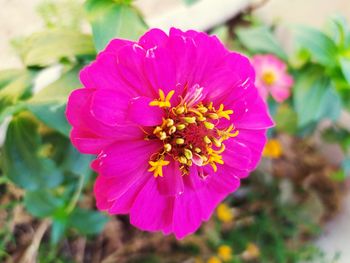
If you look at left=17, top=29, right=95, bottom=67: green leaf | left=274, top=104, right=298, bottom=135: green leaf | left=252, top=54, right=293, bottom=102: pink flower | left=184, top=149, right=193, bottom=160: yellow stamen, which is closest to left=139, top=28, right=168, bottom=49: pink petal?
left=184, top=149, right=193, bottom=160: yellow stamen

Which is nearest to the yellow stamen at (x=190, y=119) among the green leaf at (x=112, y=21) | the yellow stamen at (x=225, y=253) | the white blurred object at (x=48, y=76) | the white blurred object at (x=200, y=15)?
the green leaf at (x=112, y=21)

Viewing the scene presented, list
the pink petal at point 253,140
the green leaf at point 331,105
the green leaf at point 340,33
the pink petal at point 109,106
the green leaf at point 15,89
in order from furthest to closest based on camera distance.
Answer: the green leaf at point 331,105 < the green leaf at point 340,33 < the green leaf at point 15,89 < the pink petal at point 253,140 < the pink petal at point 109,106

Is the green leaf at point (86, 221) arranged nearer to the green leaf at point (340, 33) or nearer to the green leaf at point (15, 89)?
the green leaf at point (15, 89)

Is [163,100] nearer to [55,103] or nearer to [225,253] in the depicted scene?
[55,103]

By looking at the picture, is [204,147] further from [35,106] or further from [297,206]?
[297,206]

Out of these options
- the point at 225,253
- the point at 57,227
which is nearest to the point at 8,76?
the point at 57,227

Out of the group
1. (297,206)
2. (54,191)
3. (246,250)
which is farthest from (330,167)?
(54,191)

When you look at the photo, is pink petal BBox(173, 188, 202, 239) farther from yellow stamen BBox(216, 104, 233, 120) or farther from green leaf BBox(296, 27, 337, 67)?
green leaf BBox(296, 27, 337, 67)
